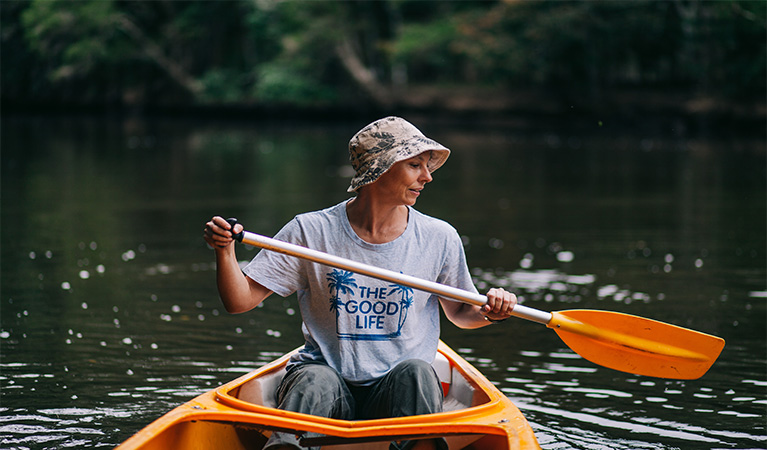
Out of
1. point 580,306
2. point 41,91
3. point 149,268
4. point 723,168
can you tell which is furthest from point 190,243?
point 41,91

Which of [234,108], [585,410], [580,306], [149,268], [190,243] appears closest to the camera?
[585,410]

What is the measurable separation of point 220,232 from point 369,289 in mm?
565

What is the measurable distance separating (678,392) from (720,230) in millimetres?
5871

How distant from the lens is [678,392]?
5.12 metres

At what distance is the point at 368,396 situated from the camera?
345 centimetres

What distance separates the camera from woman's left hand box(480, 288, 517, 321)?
3.49 meters

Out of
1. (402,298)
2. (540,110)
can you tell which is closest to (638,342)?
(402,298)

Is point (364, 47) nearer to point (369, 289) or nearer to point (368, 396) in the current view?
point (369, 289)

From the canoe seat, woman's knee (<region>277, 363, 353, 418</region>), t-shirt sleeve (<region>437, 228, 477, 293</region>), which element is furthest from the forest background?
woman's knee (<region>277, 363, 353, 418</region>)

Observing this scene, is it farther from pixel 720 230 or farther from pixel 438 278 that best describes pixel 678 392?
pixel 720 230

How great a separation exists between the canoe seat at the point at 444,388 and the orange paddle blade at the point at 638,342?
0.45 meters

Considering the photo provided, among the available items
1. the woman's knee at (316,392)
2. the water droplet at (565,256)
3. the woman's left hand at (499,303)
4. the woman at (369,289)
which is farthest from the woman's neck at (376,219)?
the water droplet at (565,256)

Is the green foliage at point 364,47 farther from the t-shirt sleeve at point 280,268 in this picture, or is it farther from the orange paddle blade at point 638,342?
the t-shirt sleeve at point 280,268

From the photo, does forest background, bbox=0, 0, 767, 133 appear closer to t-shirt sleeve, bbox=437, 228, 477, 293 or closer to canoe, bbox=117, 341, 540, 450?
t-shirt sleeve, bbox=437, 228, 477, 293
